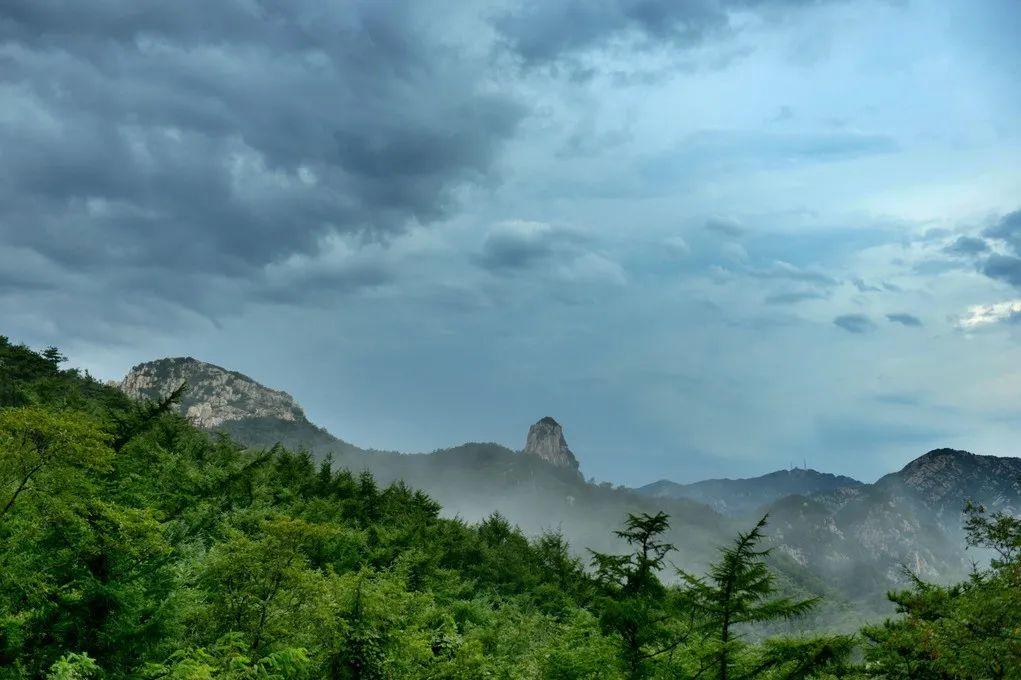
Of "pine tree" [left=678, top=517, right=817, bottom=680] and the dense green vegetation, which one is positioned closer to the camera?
the dense green vegetation

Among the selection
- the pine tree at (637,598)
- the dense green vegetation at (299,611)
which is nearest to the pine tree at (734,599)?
the dense green vegetation at (299,611)

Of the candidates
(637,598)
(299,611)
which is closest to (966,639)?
(637,598)

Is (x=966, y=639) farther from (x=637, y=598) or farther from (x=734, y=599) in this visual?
(x=637, y=598)

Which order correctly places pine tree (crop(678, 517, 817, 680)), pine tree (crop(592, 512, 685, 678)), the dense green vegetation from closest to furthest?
pine tree (crop(592, 512, 685, 678))
the dense green vegetation
pine tree (crop(678, 517, 817, 680))

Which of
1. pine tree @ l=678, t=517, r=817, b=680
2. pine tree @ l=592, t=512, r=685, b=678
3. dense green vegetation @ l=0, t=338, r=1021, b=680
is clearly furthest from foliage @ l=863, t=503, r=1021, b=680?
pine tree @ l=592, t=512, r=685, b=678

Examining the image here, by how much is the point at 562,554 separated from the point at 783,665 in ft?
113

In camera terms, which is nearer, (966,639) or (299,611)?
(966,639)

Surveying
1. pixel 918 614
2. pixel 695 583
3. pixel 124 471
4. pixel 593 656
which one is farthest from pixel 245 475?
pixel 918 614

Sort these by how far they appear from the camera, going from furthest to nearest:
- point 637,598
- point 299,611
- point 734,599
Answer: point 299,611 → point 734,599 → point 637,598

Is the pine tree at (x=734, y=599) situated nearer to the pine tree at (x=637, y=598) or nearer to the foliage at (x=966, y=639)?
the pine tree at (x=637, y=598)

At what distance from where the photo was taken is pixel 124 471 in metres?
26.4

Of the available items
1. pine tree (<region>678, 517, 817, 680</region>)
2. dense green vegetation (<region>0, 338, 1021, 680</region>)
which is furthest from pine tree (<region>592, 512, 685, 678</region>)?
pine tree (<region>678, 517, 817, 680</region>)

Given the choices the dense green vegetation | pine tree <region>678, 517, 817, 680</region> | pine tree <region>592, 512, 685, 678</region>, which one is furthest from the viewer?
pine tree <region>678, 517, 817, 680</region>

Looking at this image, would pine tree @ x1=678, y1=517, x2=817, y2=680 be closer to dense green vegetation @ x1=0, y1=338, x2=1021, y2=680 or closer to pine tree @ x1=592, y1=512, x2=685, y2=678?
dense green vegetation @ x1=0, y1=338, x2=1021, y2=680
